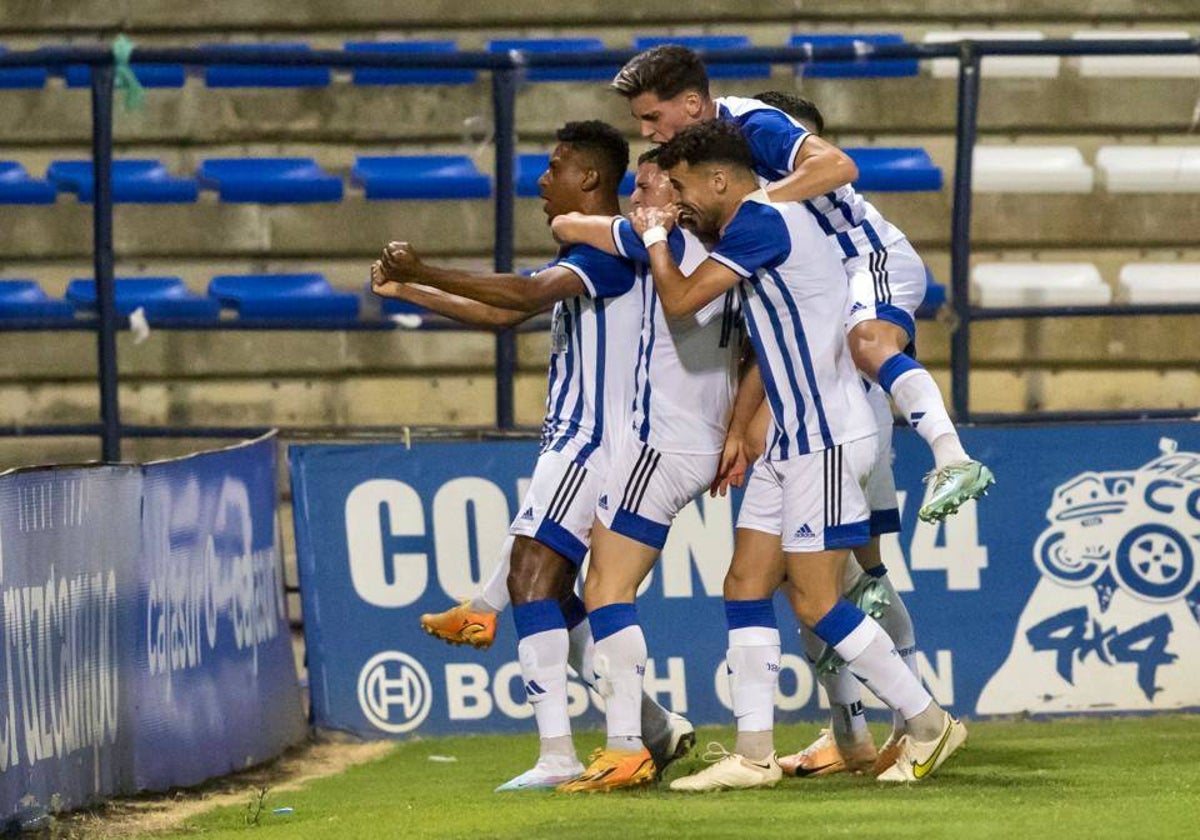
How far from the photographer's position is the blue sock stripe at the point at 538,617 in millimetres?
6004

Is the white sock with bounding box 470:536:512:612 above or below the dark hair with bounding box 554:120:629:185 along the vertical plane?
below

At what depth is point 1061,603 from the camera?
7.62 metres

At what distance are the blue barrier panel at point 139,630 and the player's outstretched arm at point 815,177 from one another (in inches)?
89.8

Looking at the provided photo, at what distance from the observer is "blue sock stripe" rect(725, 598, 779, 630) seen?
226 inches

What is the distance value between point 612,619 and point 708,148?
1413 millimetres

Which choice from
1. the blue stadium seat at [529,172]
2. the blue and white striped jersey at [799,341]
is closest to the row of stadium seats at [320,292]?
the blue stadium seat at [529,172]

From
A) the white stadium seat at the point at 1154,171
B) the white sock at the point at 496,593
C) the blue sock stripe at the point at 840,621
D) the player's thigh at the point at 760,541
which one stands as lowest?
the blue sock stripe at the point at 840,621

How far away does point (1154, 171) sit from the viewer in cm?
1200

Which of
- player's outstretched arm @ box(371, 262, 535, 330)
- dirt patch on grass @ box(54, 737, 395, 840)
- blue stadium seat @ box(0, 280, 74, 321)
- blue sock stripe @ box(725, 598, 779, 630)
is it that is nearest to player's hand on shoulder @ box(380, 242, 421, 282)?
player's outstretched arm @ box(371, 262, 535, 330)

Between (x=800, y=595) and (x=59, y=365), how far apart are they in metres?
7.31

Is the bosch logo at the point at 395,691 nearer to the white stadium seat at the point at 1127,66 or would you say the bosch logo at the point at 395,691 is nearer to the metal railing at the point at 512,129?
the metal railing at the point at 512,129

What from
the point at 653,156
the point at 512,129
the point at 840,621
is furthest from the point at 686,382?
Result: the point at 512,129

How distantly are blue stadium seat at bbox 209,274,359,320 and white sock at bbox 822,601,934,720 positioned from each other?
6528 mm

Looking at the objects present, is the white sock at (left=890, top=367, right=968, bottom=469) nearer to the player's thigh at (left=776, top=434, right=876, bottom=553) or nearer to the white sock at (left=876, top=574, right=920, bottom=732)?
the player's thigh at (left=776, top=434, right=876, bottom=553)
